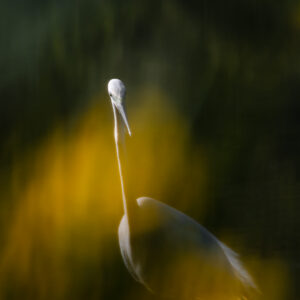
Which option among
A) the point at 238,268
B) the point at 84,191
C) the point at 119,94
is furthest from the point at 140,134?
the point at 238,268

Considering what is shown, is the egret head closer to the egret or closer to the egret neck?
the egret neck

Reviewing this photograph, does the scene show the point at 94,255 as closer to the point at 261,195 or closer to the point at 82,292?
the point at 82,292

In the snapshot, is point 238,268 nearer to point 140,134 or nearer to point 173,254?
point 173,254

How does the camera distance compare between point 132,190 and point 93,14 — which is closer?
point 132,190

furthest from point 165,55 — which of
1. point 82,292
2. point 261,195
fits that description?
point 82,292

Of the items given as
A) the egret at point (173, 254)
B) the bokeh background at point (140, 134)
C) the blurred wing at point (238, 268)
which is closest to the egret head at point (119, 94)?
the egret at point (173, 254)

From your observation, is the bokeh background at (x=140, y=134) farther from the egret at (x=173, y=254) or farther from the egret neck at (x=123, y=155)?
the egret neck at (x=123, y=155)
